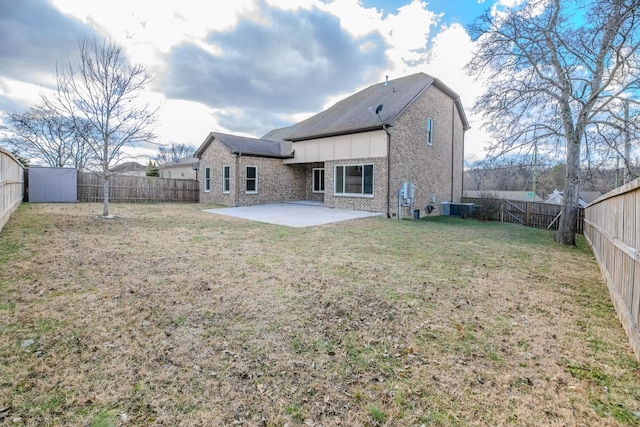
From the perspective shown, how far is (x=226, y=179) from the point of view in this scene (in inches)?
707

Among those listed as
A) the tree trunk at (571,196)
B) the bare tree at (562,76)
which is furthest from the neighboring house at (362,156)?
the tree trunk at (571,196)

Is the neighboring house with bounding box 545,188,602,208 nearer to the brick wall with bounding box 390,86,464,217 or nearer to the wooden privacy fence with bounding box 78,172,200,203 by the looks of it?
the brick wall with bounding box 390,86,464,217

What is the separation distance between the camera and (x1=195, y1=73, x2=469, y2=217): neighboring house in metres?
14.0

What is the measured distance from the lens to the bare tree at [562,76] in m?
8.34

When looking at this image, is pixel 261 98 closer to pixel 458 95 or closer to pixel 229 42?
pixel 229 42

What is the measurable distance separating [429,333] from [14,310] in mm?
4597

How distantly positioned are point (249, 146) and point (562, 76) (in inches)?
564

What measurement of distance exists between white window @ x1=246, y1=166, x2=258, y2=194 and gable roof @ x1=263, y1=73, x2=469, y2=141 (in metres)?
2.84

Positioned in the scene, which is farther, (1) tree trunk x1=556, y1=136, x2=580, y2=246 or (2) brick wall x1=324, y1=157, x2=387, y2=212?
(2) brick wall x1=324, y1=157, x2=387, y2=212

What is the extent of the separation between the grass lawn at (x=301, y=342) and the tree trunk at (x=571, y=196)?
14.0 ft

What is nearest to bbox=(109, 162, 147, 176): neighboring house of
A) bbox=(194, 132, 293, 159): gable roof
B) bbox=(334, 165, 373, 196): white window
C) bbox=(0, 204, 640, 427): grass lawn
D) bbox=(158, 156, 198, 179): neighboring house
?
bbox=(158, 156, 198, 179): neighboring house

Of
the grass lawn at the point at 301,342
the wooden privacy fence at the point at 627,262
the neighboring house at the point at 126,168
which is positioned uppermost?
the neighboring house at the point at 126,168

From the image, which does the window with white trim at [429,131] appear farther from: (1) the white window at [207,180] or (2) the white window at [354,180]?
(1) the white window at [207,180]

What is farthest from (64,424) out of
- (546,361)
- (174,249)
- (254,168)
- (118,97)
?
(254,168)
